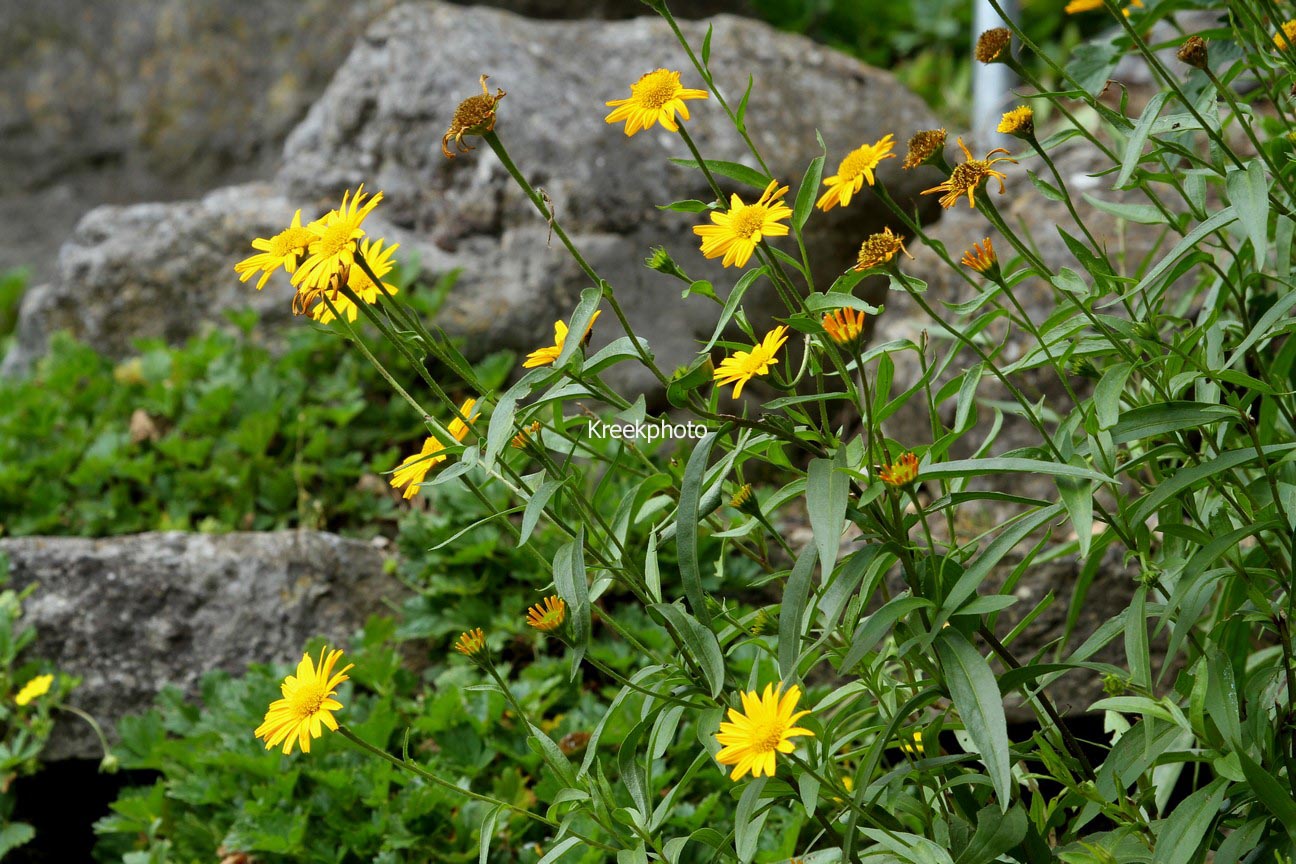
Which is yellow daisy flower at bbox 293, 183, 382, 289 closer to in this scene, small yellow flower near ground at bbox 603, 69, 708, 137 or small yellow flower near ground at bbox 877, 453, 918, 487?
small yellow flower near ground at bbox 603, 69, 708, 137

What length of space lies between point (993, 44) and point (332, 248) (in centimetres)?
70

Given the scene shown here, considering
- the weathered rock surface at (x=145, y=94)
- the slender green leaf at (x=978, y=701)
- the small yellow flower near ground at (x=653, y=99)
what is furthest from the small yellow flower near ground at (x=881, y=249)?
the weathered rock surface at (x=145, y=94)

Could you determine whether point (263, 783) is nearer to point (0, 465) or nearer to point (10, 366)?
point (0, 465)

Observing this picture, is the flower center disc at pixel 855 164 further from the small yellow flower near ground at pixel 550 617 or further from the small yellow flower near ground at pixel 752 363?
the small yellow flower near ground at pixel 550 617

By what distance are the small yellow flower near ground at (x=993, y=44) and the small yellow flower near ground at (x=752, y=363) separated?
38 cm

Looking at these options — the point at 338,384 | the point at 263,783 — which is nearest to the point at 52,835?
the point at 263,783

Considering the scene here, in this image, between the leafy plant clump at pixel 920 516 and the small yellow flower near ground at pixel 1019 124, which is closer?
the leafy plant clump at pixel 920 516

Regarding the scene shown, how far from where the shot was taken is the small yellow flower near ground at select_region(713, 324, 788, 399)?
1.10 m

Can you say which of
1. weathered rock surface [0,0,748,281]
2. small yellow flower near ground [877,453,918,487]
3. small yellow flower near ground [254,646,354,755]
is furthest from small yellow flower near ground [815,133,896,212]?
weathered rock surface [0,0,748,281]

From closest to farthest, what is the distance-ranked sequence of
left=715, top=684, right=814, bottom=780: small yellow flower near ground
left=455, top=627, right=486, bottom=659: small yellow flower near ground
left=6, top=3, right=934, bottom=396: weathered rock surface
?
left=715, top=684, right=814, bottom=780: small yellow flower near ground < left=455, top=627, right=486, bottom=659: small yellow flower near ground < left=6, top=3, right=934, bottom=396: weathered rock surface

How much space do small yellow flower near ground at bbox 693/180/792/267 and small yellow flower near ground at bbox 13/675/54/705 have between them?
167cm

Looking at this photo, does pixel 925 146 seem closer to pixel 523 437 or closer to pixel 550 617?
pixel 523 437

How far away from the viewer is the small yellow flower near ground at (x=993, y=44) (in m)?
1.23

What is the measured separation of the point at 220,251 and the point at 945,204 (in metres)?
2.61
